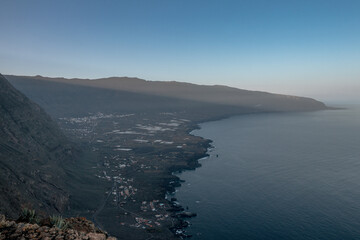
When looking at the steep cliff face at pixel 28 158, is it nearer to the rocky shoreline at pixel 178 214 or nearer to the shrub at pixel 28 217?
the rocky shoreline at pixel 178 214

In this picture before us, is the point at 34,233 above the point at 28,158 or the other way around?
above

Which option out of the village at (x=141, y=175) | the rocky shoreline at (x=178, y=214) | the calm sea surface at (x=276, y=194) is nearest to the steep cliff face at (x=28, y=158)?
the village at (x=141, y=175)

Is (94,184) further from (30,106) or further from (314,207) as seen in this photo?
(314,207)

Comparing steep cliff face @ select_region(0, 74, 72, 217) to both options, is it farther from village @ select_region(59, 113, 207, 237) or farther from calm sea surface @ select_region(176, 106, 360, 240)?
calm sea surface @ select_region(176, 106, 360, 240)


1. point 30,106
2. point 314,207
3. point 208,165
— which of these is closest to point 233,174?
point 208,165

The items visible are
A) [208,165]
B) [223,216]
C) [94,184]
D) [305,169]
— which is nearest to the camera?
[223,216]

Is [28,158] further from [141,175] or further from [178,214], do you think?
[178,214]

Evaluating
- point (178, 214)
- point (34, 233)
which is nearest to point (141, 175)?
point (178, 214)
